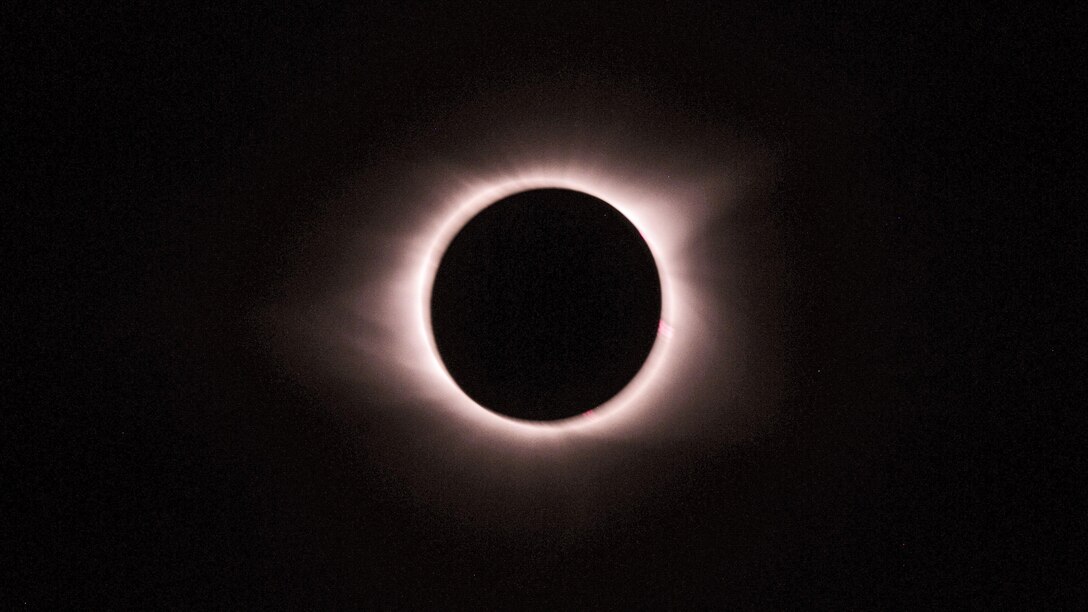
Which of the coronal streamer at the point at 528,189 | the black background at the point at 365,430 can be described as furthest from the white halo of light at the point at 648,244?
the black background at the point at 365,430

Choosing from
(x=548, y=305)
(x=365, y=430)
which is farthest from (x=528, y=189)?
(x=365, y=430)

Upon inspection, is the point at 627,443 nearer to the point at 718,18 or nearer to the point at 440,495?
the point at 440,495

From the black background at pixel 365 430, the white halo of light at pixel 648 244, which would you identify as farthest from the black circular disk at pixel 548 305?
the black background at pixel 365 430

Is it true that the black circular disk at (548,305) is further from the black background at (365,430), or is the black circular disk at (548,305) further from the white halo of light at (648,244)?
the black background at (365,430)

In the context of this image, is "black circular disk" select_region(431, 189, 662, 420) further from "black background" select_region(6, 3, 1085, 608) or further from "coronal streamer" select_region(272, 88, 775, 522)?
"black background" select_region(6, 3, 1085, 608)

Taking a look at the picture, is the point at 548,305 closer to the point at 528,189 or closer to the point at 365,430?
the point at 528,189
